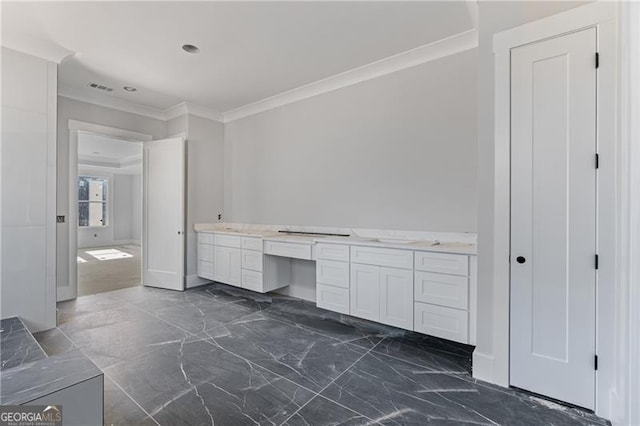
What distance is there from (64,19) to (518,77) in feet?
12.1

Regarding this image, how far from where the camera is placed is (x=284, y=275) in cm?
412

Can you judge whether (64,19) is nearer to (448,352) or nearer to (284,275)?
(284,275)

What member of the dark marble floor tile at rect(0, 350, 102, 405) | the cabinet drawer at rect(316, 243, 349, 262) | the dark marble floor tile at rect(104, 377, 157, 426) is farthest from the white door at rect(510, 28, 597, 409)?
the dark marble floor tile at rect(0, 350, 102, 405)

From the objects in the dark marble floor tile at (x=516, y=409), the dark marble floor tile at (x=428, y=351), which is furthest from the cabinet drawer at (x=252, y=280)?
the dark marble floor tile at (x=516, y=409)

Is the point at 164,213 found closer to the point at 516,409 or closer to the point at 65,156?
the point at 65,156

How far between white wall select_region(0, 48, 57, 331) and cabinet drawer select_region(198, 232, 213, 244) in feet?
6.03

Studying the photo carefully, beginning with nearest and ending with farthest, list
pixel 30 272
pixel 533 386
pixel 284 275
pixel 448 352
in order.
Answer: pixel 533 386 → pixel 448 352 → pixel 30 272 → pixel 284 275

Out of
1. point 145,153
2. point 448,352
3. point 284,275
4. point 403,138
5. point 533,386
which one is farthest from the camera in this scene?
point 145,153

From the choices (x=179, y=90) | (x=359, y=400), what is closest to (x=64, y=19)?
(x=179, y=90)

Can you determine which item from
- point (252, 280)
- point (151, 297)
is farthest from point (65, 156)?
point (252, 280)

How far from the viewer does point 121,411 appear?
5.87 feet

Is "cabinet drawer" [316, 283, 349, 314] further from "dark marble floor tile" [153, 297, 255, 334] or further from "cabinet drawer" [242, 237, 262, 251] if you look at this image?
"cabinet drawer" [242, 237, 262, 251]

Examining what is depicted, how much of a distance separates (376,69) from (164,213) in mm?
3699

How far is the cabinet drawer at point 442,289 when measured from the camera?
2.45 meters
